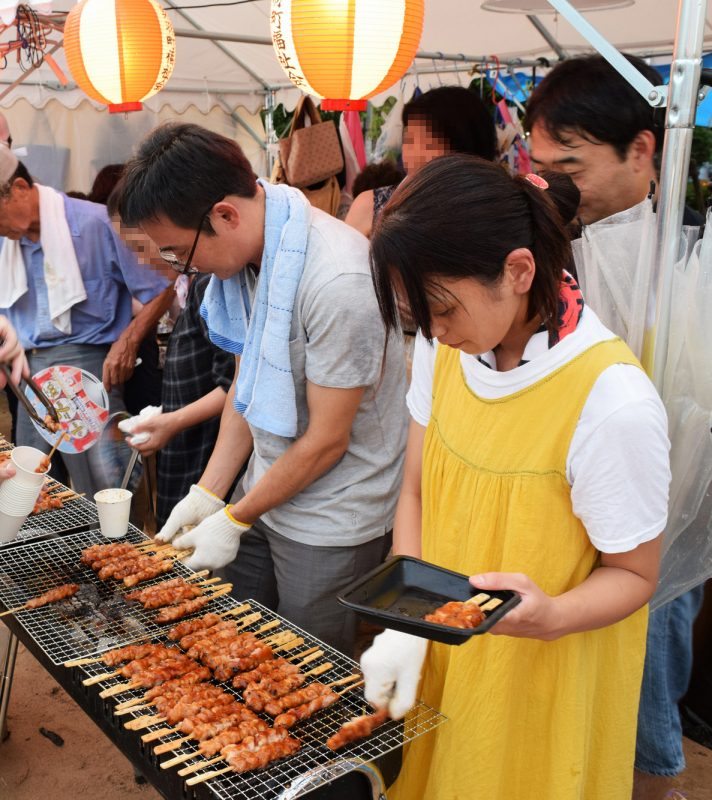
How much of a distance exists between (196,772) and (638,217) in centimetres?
197

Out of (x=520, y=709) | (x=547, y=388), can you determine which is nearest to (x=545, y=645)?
(x=520, y=709)

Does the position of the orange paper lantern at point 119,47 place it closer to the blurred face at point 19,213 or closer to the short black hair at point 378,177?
the blurred face at point 19,213

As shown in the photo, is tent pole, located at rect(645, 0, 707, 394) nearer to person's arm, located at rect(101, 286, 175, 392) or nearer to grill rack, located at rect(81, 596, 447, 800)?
grill rack, located at rect(81, 596, 447, 800)

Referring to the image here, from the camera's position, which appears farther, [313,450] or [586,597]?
[313,450]

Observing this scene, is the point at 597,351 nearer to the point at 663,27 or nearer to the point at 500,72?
the point at 663,27

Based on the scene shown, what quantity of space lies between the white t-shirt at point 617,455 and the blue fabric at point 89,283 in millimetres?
3701

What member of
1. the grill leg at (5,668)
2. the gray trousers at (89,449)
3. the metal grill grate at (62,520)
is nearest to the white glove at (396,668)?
the metal grill grate at (62,520)

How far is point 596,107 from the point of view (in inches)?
99.1

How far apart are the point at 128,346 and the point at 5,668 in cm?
207

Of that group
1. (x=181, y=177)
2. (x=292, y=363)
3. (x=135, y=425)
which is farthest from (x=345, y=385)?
(x=135, y=425)

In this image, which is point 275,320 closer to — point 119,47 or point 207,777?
point 207,777

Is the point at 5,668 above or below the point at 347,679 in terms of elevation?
below

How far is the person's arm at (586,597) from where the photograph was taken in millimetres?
1694

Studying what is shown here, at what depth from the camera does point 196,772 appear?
6.64 feet
